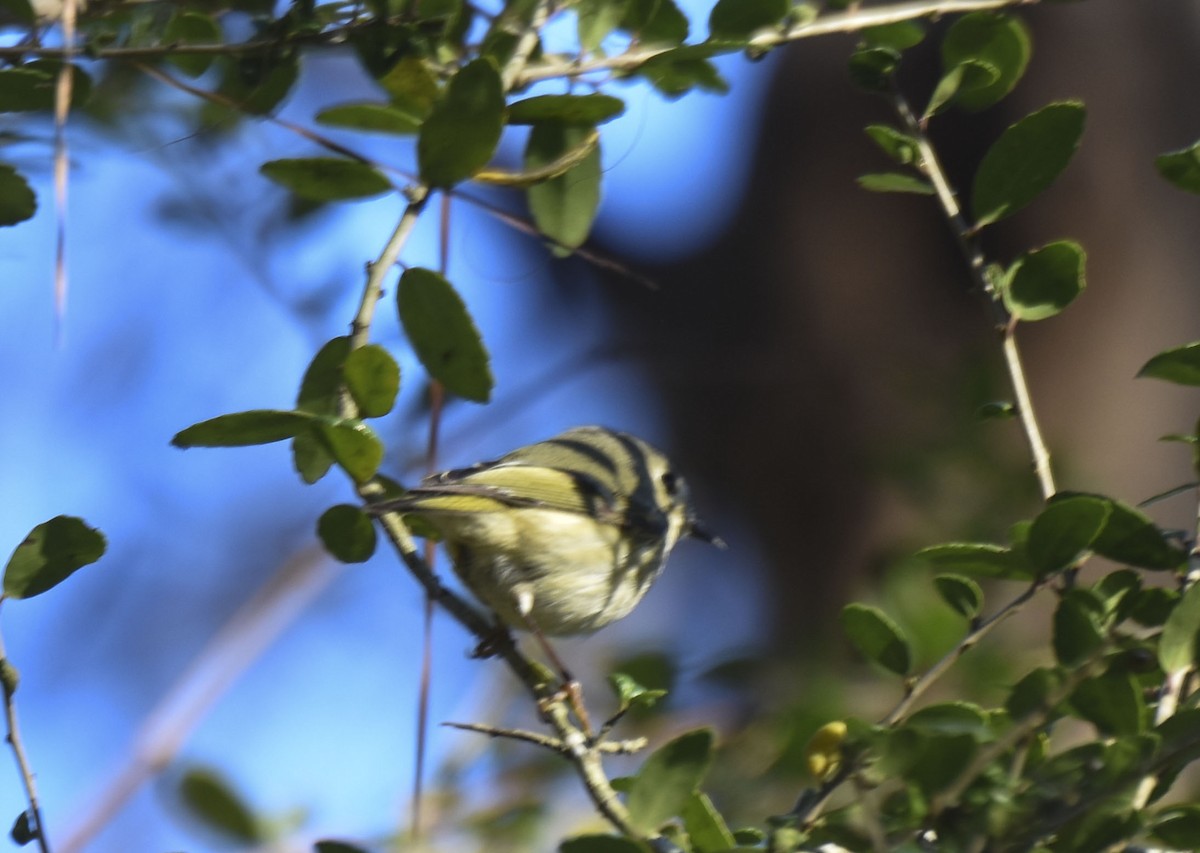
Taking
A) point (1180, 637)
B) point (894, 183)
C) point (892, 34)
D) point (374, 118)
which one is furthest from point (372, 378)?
point (892, 34)

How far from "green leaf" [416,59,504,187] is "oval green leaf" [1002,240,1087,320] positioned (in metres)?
0.35

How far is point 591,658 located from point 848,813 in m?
2.29

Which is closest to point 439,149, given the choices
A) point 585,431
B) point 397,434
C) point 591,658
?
point 397,434

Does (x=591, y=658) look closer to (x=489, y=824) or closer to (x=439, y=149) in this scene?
(x=489, y=824)

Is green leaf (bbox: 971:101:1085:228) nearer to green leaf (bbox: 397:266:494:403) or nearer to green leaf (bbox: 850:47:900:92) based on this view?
green leaf (bbox: 850:47:900:92)

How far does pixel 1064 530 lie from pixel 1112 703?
0.32 ft

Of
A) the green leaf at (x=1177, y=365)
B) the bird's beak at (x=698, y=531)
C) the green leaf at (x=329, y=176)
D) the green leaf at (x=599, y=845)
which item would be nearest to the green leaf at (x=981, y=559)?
the green leaf at (x=1177, y=365)

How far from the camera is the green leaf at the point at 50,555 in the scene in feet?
2.44

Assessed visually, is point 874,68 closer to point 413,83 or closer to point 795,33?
point 795,33

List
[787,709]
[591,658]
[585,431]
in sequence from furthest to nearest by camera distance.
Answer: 1. [591,658]
2. [585,431]
3. [787,709]

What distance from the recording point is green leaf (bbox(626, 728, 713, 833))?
2.19 feet

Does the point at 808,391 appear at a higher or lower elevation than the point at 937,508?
lower

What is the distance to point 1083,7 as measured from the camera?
3.36 meters

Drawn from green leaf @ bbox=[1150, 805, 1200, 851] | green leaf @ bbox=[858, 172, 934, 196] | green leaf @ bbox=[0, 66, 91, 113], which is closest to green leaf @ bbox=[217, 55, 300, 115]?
green leaf @ bbox=[0, 66, 91, 113]
